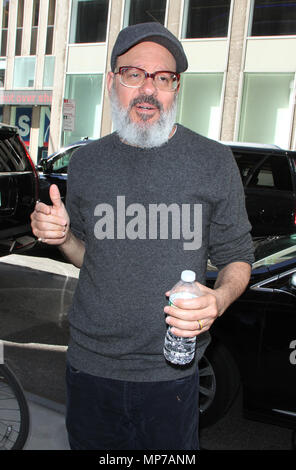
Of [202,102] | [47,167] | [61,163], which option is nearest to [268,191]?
[61,163]

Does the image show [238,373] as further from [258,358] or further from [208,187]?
[208,187]

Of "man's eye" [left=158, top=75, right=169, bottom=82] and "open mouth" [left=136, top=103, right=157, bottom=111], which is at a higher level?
"man's eye" [left=158, top=75, right=169, bottom=82]

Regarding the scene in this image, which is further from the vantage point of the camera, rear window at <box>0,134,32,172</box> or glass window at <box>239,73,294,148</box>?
glass window at <box>239,73,294,148</box>

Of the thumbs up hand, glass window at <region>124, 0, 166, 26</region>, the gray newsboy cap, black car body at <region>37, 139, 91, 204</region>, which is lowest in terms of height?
the thumbs up hand

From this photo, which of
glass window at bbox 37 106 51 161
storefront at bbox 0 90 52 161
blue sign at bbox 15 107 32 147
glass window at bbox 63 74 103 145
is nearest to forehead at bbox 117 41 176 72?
glass window at bbox 63 74 103 145

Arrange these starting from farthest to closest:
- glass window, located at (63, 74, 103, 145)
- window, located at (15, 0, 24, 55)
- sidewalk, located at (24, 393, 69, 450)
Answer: window, located at (15, 0, 24, 55), glass window, located at (63, 74, 103, 145), sidewalk, located at (24, 393, 69, 450)

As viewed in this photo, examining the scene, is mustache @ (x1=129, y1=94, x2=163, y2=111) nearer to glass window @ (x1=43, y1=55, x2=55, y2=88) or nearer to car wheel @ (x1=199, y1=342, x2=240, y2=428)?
car wheel @ (x1=199, y1=342, x2=240, y2=428)

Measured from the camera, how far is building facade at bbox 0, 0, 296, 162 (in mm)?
16891

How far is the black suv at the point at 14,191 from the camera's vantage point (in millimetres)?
6090

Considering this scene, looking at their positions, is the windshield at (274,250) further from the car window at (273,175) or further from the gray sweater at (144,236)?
the car window at (273,175)

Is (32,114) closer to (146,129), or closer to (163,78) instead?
(163,78)

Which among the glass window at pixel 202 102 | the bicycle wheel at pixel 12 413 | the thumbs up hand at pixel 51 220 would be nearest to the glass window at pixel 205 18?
the glass window at pixel 202 102

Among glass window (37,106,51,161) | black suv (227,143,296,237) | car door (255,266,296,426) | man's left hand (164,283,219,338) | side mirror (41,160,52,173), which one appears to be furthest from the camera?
glass window (37,106,51,161)
